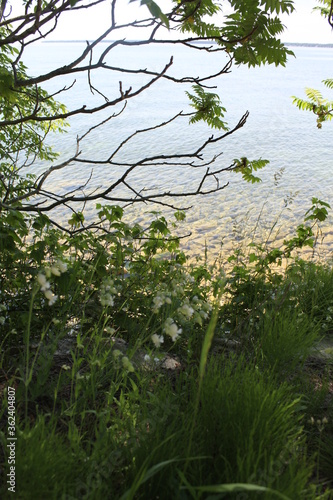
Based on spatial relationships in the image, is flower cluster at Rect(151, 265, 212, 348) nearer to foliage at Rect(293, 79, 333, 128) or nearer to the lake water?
the lake water

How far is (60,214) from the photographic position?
7.79 m

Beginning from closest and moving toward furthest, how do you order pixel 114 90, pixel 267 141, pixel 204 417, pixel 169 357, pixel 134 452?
pixel 134 452 < pixel 204 417 < pixel 169 357 < pixel 267 141 < pixel 114 90

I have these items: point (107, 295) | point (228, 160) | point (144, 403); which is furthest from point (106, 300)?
point (228, 160)

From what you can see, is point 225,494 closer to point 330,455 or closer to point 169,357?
point 330,455

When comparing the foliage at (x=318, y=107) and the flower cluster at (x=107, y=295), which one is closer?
the flower cluster at (x=107, y=295)

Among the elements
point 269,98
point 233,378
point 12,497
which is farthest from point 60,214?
point 269,98

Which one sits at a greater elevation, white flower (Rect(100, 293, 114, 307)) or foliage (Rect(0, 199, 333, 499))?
white flower (Rect(100, 293, 114, 307))

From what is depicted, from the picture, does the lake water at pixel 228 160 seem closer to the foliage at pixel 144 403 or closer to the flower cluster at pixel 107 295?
the foliage at pixel 144 403

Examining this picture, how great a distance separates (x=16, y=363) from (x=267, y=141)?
1332 centimetres

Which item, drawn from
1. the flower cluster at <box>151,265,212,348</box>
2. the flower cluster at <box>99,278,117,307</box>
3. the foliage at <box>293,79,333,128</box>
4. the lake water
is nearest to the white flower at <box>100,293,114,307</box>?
the flower cluster at <box>99,278,117,307</box>

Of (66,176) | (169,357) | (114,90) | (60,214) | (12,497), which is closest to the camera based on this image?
(12,497)

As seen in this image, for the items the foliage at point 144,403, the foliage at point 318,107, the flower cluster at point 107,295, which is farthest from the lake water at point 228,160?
the flower cluster at point 107,295

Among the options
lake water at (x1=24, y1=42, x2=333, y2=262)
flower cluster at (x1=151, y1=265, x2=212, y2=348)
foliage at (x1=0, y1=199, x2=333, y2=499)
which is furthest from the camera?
lake water at (x1=24, y1=42, x2=333, y2=262)

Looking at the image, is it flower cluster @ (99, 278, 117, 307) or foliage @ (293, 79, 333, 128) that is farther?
foliage @ (293, 79, 333, 128)
